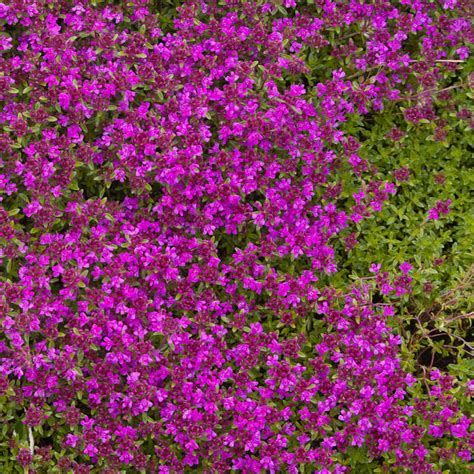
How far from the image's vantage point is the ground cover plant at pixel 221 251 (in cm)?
420

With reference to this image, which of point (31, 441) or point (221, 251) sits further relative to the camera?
point (221, 251)

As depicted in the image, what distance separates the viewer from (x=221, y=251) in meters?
4.89

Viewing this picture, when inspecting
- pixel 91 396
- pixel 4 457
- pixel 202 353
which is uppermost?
pixel 202 353

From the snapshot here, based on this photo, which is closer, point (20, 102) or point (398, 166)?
point (20, 102)

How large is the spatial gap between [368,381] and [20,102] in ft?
8.89

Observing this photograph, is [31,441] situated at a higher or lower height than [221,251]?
lower

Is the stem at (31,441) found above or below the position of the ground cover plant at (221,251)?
below

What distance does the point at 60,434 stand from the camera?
171 inches

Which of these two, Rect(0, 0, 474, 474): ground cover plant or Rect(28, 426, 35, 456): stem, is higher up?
Rect(0, 0, 474, 474): ground cover plant

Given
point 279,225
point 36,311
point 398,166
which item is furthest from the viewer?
point 398,166

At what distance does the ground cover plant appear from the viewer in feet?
13.8

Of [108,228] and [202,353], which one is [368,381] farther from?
[108,228]

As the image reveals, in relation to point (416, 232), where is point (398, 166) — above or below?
above

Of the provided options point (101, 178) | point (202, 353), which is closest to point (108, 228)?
point (101, 178)
